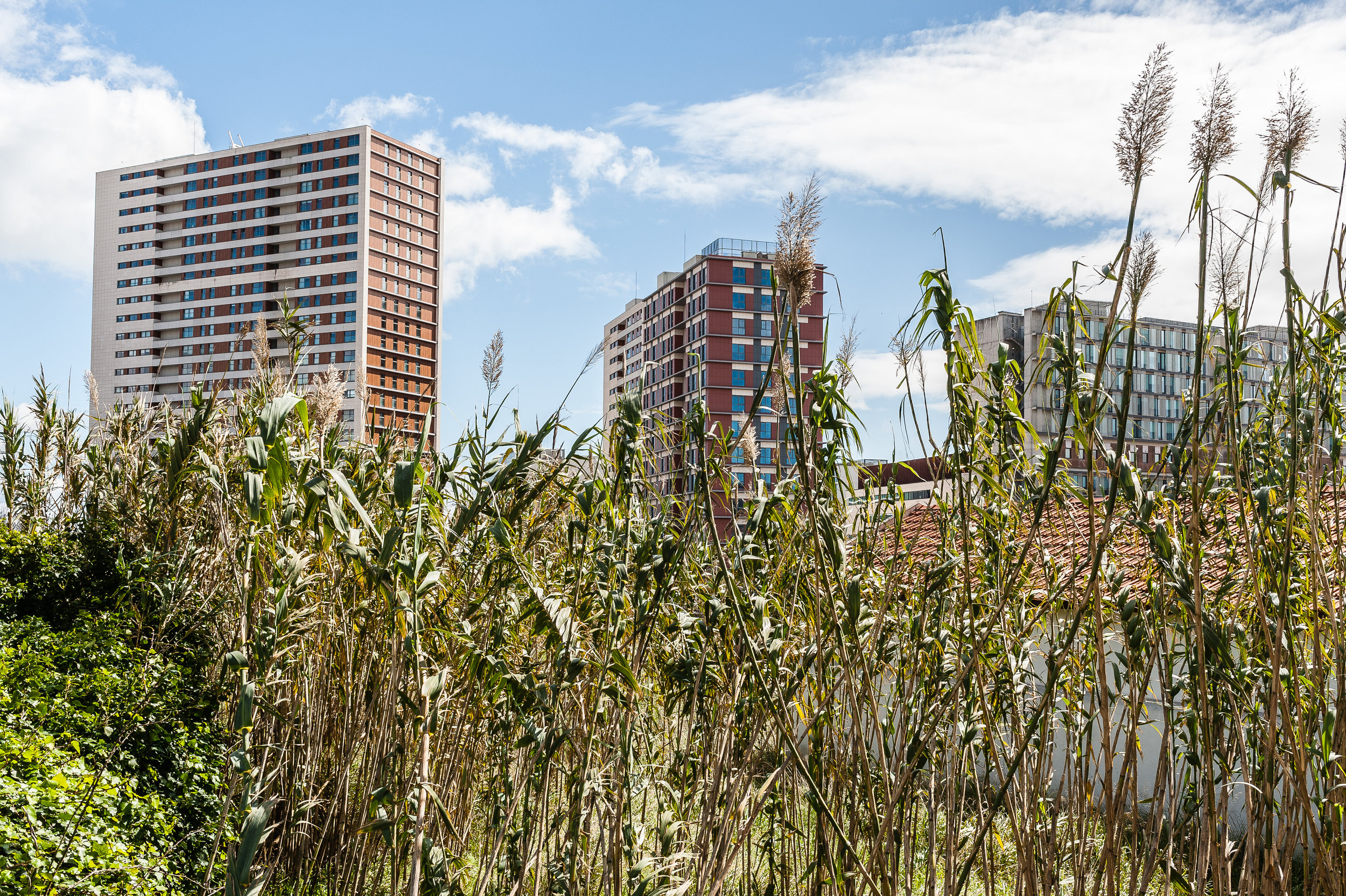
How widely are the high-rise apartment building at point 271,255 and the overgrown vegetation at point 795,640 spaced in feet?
180

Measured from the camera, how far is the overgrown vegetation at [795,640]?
141 centimetres

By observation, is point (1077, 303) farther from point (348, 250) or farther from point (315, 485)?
point (348, 250)

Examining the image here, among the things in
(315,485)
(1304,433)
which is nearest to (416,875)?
(315,485)

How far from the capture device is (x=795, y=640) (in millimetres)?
1914

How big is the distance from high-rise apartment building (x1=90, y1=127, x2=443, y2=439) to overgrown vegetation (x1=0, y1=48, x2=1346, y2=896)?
180 feet

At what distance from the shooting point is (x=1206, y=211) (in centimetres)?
132

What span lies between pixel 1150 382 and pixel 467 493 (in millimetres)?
64965

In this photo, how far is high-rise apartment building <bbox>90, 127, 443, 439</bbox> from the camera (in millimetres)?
55562

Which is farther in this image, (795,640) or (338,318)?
(338,318)

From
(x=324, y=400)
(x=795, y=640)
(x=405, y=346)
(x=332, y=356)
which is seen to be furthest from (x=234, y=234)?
(x=795, y=640)

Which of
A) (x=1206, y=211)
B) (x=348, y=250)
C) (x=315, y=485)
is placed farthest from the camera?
(x=348, y=250)

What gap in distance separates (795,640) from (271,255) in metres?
64.0

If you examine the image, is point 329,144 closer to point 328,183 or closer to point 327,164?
point 327,164

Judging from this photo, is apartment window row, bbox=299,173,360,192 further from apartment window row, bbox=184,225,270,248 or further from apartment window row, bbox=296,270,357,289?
apartment window row, bbox=296,270,357,289
